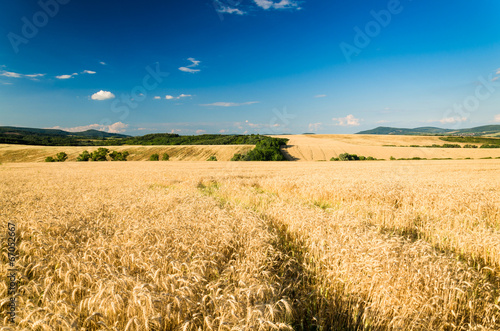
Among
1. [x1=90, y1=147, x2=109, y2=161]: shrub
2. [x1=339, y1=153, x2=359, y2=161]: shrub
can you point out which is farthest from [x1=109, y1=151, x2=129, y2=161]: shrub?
[x1=339, y1=153, x2=359, y2=161]: shrub

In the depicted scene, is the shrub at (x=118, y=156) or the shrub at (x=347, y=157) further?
the shrub at (x=118, y=156)

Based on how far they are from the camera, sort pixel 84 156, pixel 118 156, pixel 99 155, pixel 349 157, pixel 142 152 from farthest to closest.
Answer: pixel 142 152 < pixel 84 156 < pixel 99 155 < pixel 118 156 < pixel 349 157

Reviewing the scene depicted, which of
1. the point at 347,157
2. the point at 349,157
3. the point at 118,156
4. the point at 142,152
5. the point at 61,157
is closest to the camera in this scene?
the point at 347,157

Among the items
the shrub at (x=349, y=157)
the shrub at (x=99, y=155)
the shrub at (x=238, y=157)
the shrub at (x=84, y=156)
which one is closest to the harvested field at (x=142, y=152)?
the shrub at (x=84, y=156)

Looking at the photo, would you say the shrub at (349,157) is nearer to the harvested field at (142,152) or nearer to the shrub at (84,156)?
the harvested field at (142,152)

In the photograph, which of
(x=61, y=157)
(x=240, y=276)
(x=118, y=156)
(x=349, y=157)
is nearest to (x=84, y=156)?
(x=61, y=157)

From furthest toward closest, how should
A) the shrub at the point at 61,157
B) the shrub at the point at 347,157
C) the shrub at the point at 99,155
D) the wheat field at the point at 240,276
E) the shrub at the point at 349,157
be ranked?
the shrub at the point at 99,155
the shrub at the point at 61,157
the shrub at the point at 349,157
the shrub at the point at 347,157
the wheat field at the point at 240,276

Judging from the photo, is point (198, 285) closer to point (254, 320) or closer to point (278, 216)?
point (254, 320)

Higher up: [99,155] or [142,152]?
[142,152]

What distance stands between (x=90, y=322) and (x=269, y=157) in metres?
60.4

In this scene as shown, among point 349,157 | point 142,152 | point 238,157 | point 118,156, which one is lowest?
point 349,157

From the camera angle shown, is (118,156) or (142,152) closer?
(118,156)

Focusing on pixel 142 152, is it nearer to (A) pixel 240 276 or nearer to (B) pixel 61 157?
(B) pixel 61 157

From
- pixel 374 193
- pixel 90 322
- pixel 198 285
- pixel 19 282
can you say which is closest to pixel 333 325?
pixel 198 285
